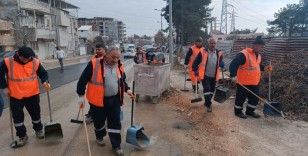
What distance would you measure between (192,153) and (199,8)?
3720 centimetres

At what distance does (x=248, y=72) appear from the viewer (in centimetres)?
832

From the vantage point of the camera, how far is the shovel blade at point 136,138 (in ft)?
20.0

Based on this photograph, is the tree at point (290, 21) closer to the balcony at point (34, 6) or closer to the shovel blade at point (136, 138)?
the shovel blade at point (136, 138)

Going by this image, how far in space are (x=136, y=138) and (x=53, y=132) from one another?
153 centimetres

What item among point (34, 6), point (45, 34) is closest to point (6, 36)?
point (34, 6)

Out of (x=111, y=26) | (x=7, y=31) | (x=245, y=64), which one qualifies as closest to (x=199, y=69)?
(x=245, y=64)

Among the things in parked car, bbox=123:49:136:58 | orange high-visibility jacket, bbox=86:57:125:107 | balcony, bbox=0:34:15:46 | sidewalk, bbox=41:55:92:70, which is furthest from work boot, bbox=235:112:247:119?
parked car, bbox=123:49:136:58

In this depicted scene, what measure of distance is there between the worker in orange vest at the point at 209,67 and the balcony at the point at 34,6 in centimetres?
3783

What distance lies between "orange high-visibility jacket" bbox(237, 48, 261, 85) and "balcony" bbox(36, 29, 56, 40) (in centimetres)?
3971

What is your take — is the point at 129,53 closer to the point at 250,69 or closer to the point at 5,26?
the point at 5,26

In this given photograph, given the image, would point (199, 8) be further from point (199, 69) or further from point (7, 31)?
point (199, 69)

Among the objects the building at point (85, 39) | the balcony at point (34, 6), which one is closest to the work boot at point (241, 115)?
the balcony at point (34, 6)

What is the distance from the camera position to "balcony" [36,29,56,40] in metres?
45.3

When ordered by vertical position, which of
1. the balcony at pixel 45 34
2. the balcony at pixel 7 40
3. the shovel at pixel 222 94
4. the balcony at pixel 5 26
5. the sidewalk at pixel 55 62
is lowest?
the sidewalk at pixel 55 62
